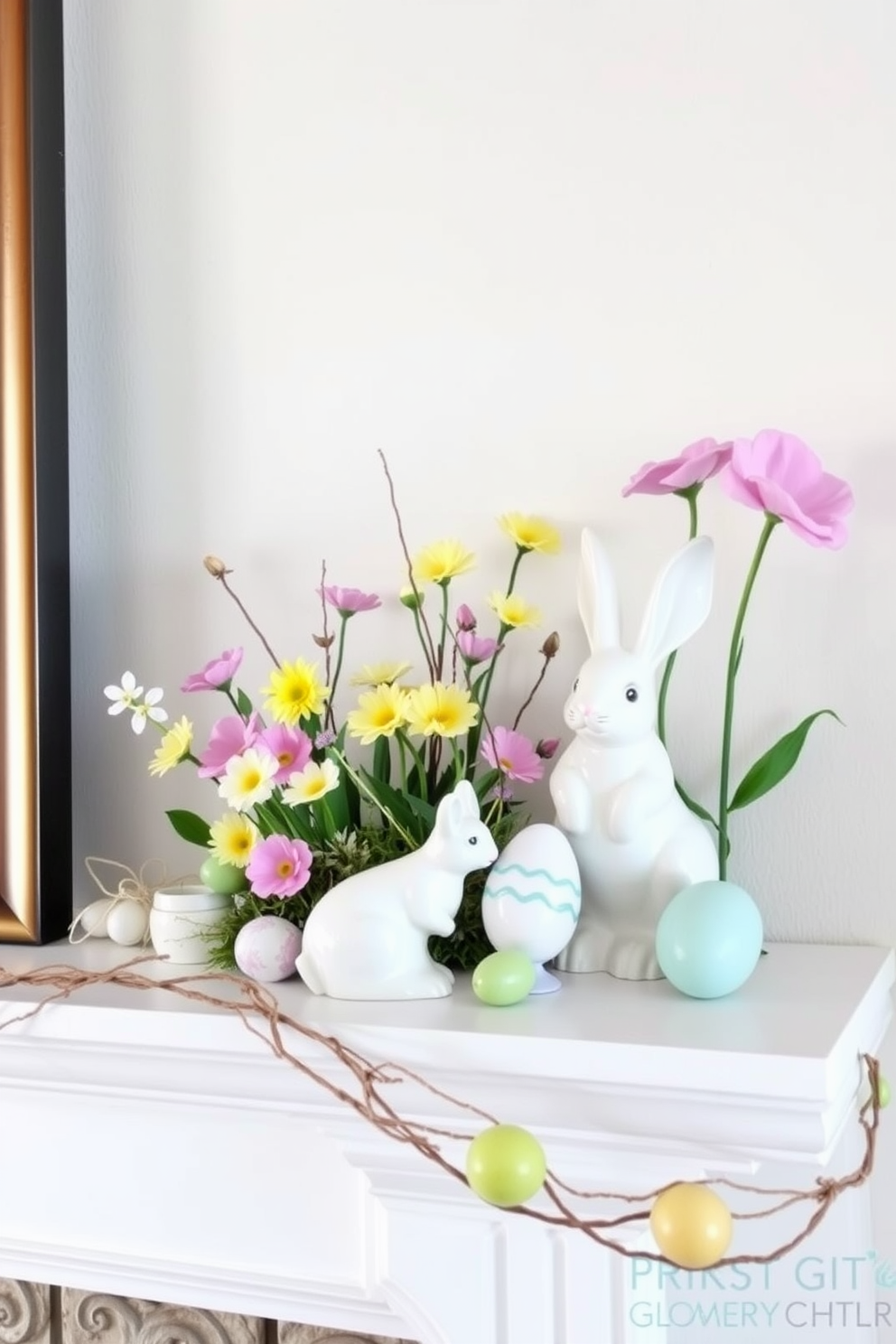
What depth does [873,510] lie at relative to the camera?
827 mm

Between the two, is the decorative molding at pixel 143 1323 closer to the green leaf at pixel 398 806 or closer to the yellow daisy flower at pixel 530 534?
the green leaf at pixel 398 806

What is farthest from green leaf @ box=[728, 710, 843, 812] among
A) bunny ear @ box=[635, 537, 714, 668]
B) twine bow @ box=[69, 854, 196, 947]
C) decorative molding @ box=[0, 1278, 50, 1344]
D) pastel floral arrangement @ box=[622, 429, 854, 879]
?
decorative molding @ box=[0, 1278, 50, 1344]

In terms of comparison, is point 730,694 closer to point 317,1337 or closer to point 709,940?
point 709,940

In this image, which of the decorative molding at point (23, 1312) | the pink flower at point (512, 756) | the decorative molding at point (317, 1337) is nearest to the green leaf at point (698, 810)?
the pink flower at point (512, 756)

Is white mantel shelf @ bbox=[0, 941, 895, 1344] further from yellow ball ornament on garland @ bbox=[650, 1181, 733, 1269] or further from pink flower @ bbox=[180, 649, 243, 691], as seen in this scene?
pink flower @ bbox=[180, 649, 243, 691]

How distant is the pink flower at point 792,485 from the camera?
0.75 m

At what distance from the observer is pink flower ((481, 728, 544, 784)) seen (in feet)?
2.64

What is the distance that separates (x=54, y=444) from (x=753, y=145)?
0.59 meters

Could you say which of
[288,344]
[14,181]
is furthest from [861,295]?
[14,181]

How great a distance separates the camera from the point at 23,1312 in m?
0.96

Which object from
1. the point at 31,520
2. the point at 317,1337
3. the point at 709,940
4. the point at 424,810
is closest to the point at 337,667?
the point at 424,810

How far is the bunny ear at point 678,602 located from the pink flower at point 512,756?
0.34ft

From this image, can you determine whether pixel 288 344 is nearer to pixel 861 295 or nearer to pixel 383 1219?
pixel 861 295

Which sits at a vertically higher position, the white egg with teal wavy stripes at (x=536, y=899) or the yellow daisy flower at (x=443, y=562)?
the yellow daisy flower at (x=443, y=562)
